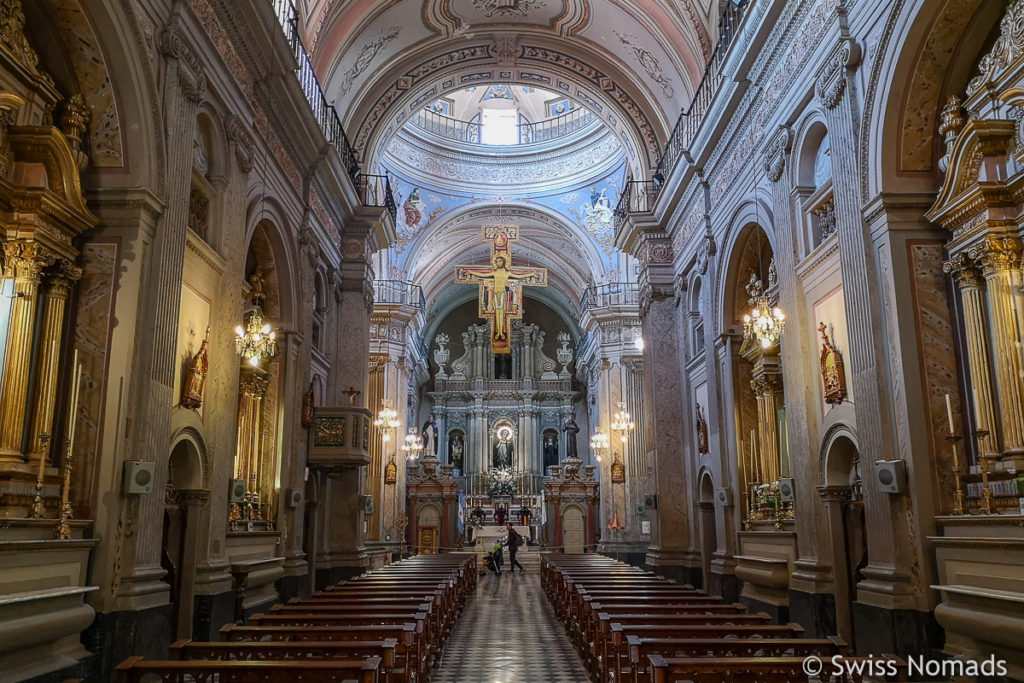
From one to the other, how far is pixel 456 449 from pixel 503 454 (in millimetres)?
2386

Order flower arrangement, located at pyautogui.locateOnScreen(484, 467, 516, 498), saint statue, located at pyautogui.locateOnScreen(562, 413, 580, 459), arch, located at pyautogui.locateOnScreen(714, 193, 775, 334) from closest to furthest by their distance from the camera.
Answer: arch, located at pyautogui.locateOnScreen(714, 193, 775, 334) < flower arrangement, located at pyautogui.locateOnScreen(484, 467, 516, 498) < saint statue, located at pyautogui.locateOnScreen(562, 413, 580, 459)

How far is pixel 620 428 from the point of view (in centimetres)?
2338

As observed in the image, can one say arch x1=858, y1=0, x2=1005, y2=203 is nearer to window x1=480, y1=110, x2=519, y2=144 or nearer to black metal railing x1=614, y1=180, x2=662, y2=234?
black metal railing x1=614, y1=180, x2=662, y2=234

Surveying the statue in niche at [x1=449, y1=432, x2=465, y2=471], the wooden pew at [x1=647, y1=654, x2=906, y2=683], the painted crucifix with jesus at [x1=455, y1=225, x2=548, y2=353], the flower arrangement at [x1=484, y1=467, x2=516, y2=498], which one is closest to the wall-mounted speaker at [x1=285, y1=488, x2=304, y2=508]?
the wooden pew at [x1=647, y1=654, x2=906, y2=683]

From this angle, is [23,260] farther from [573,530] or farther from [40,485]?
[573,530]

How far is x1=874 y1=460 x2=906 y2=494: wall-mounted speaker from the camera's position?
23.2 ft

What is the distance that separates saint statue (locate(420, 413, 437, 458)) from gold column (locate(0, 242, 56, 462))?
105 ft

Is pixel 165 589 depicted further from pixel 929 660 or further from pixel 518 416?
pixel 518 416

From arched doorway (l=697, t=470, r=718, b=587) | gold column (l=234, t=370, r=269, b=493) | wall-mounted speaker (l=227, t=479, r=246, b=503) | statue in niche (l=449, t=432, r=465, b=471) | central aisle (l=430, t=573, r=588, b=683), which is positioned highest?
statue in niche (l=449, t=432, r=465, b=471)

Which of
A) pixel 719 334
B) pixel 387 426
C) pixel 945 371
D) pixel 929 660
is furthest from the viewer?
pixel 387 426

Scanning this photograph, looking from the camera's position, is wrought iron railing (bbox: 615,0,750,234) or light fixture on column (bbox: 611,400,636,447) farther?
light fixture on column (bbox: 611,400,636,447)

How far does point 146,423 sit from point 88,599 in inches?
59.5

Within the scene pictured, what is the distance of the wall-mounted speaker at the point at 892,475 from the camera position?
23.2 ft

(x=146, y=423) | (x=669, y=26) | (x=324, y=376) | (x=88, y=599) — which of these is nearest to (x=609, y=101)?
(x=669, y=26)
